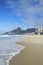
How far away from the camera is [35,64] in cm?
162

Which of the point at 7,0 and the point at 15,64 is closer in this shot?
the point at 15,64

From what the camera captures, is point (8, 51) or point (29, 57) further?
point (8, 51)

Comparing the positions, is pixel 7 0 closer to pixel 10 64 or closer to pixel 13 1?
pixel 13 1

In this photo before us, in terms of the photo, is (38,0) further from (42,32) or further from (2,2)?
(42,32)

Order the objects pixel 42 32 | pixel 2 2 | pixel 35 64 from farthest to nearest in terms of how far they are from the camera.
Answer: pixel 42 32
pixel 2 2
pixel 35 64

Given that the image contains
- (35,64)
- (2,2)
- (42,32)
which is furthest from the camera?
(42,32)

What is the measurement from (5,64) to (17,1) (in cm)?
449

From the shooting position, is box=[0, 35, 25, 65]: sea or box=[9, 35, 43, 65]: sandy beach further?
box=[0, 35, 25, 65]: sea

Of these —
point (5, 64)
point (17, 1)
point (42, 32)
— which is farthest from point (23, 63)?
point (42, 32)

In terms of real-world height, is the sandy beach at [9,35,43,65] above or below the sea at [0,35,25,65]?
above

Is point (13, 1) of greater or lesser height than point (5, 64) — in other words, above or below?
above

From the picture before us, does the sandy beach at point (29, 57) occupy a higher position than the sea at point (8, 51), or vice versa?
the sandy beach at point (29, 57)

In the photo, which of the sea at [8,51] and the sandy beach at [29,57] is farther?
the sea at [8,51]

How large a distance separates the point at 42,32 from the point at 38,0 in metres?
9.07
